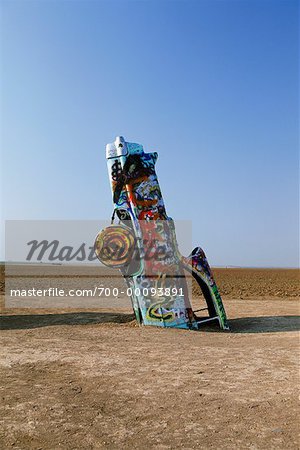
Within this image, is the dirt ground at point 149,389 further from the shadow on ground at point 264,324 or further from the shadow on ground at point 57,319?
the shadow on ground at point 57,319

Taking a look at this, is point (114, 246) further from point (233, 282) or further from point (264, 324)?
point (233, 282)

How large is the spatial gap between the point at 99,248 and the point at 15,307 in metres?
6.26

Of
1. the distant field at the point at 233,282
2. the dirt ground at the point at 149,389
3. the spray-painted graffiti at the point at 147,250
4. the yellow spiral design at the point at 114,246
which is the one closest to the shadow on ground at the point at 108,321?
the dirt ground at the point at 149,389

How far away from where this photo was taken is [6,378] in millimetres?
5918

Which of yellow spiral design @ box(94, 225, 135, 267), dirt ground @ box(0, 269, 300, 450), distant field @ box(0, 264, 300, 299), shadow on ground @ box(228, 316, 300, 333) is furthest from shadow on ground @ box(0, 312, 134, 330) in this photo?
distant field @ box(0, 264, 300, 299)

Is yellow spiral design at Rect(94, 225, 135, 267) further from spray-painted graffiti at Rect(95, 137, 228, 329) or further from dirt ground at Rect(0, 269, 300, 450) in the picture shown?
dirt ground at Rect(0, 269, 300, 450)

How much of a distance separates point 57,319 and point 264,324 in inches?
231

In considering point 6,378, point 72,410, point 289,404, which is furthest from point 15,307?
point 289,404

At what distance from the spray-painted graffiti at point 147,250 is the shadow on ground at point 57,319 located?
189 centimetres

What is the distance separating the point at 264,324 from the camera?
1110 cm

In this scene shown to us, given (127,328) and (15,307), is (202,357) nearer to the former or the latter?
(127,328)

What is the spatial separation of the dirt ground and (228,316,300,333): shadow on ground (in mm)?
551

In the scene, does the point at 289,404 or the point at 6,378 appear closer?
the point at 289,404

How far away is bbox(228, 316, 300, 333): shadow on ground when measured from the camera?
1025cm
